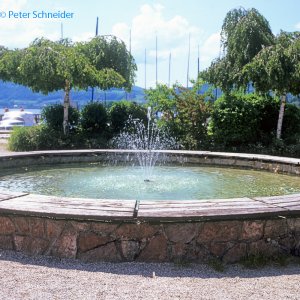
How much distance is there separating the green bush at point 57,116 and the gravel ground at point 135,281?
34.7 ft

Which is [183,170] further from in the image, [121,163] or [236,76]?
[236,76]

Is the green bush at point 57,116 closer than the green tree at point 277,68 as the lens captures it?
No

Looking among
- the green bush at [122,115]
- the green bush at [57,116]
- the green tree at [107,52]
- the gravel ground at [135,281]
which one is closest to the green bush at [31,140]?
the green bush at [57,116]

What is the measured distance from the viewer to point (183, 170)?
26.7 feet

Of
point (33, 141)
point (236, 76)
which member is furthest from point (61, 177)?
point (236, 76)

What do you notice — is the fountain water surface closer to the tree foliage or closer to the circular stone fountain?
the tree foliage

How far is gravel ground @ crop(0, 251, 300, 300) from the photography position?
2.91m

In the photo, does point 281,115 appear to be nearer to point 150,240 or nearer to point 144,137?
point 144,137

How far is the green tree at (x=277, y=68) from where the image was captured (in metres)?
11.7

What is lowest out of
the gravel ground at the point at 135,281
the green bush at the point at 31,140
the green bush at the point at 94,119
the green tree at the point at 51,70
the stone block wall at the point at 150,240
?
the gravel ground at the point at 135,281

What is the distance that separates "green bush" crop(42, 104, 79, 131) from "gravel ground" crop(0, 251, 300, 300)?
10581 mm

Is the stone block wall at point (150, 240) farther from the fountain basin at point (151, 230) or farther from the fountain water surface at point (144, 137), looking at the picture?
the fountain water surface at point (144, 137)

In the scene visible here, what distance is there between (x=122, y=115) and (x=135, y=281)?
11.1m

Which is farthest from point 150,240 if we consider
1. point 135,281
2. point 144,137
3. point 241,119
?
point 144,137
